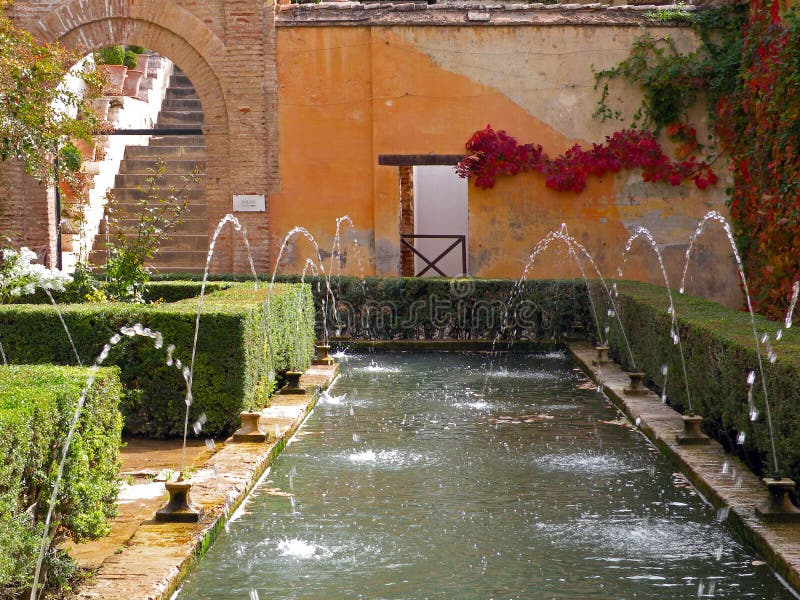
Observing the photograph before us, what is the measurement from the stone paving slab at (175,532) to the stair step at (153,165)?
1148 cm

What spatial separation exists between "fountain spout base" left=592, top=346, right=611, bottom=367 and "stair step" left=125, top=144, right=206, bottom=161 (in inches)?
383

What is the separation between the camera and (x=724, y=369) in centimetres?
643

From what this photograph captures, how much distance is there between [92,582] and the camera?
13.1ft

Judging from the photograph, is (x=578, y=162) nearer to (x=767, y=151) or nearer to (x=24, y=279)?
(x=767, y=151)

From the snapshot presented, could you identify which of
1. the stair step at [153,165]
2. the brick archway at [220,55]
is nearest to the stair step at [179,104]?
the stair step at [153,165]

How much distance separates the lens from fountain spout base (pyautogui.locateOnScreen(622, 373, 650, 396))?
8.45m

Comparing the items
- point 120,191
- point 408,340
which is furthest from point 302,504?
point 120,191

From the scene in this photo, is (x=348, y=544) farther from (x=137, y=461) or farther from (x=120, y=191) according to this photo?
(x=120, y=191)

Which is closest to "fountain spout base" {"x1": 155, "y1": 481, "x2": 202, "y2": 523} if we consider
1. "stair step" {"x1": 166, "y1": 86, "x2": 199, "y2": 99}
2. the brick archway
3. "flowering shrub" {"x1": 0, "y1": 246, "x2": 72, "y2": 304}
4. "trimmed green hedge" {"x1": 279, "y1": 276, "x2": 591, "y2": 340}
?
"flowering shrub" {"x1": 0, "y1": 246, "x2": 72, "y2": 304}

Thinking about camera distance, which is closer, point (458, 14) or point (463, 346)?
point (463, 346)

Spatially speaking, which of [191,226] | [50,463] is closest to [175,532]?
[50,463]

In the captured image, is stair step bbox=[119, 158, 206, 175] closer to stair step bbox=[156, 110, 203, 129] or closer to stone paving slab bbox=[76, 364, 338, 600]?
stair step bbox=[156, 110, 203, 129]

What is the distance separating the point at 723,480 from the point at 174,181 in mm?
13597

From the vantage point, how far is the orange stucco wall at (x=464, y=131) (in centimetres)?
1493
